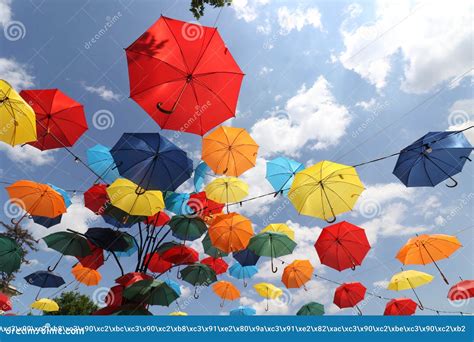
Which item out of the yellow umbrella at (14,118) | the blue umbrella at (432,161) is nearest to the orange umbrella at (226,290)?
the blue umbrella at (432,161)

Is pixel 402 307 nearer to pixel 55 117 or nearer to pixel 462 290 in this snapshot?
pixel 462 290

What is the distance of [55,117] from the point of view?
9.34 metres

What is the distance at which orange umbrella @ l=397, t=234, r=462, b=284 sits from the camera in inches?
441

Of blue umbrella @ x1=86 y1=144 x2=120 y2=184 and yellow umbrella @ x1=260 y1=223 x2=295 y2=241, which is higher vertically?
blue umbrella @ x1=86 y1=144 x2=120 y2=184

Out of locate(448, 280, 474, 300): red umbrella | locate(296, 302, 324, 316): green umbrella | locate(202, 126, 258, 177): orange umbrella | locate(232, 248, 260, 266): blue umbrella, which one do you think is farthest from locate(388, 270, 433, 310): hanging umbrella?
locate(202, 126, 258, 177): orange umbrella

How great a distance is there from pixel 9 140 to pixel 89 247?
15.6 feet

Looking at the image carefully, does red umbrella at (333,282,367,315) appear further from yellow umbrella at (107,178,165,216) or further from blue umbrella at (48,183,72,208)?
blue umbrella at (48,183,72,208)

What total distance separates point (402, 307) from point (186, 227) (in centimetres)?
1114

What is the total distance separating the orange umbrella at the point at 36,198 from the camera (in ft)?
33.5

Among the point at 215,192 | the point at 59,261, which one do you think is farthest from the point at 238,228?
the point at 59,261

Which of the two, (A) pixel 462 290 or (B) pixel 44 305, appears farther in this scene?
(B) pixel 44 305

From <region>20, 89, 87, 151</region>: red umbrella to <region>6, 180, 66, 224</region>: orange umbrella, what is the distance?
66.8 inches

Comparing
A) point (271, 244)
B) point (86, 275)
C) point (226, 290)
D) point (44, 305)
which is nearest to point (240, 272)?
point (226, 290)

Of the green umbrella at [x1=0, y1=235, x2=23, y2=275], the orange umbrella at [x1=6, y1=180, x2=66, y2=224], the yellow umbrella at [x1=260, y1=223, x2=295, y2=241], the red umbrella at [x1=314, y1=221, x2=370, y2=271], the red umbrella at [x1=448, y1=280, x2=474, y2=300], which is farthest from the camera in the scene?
the yellow umbrella at [x1=260, y1=223, x2=295, y2=241]
